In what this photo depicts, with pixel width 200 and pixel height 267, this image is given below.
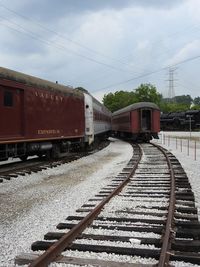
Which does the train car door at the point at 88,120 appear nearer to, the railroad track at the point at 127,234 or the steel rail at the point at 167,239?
the railroad track at the point at 127,234

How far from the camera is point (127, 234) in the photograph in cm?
627

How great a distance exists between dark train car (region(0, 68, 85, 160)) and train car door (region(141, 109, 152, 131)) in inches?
586

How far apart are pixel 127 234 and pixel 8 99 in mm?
8335

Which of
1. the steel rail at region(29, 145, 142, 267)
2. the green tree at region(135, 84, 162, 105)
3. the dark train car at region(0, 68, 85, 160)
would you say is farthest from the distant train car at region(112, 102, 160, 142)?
the green tree at region(135, 84, 162, 105)

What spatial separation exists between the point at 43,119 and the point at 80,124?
4670 millimetres

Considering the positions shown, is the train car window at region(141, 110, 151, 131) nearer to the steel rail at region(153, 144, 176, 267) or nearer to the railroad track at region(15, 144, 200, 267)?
the railroad track at region(15, 144, 200, 267)

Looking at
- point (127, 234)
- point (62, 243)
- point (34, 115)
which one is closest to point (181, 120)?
point (34, 115)

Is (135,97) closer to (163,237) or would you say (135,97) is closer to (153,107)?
(153,107)

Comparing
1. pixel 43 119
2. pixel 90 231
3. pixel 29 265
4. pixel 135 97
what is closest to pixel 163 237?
pixel 90 231

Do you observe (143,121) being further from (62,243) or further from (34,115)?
(62,243)

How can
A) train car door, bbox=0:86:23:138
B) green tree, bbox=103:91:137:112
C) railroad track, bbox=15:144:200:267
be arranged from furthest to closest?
green tree, bbox=103:91:137:112, train car door, bbox=0:86:23:138, railroad track, bbox=15:144:200:267

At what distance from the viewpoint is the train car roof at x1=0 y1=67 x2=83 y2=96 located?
1329 cm

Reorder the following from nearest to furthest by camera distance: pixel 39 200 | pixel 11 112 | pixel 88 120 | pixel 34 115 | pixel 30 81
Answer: pixel 39 200 < pixel 11 112 < pixel 30 81 < pixel 34 115 < pixel 88 120

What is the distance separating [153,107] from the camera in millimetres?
34812
